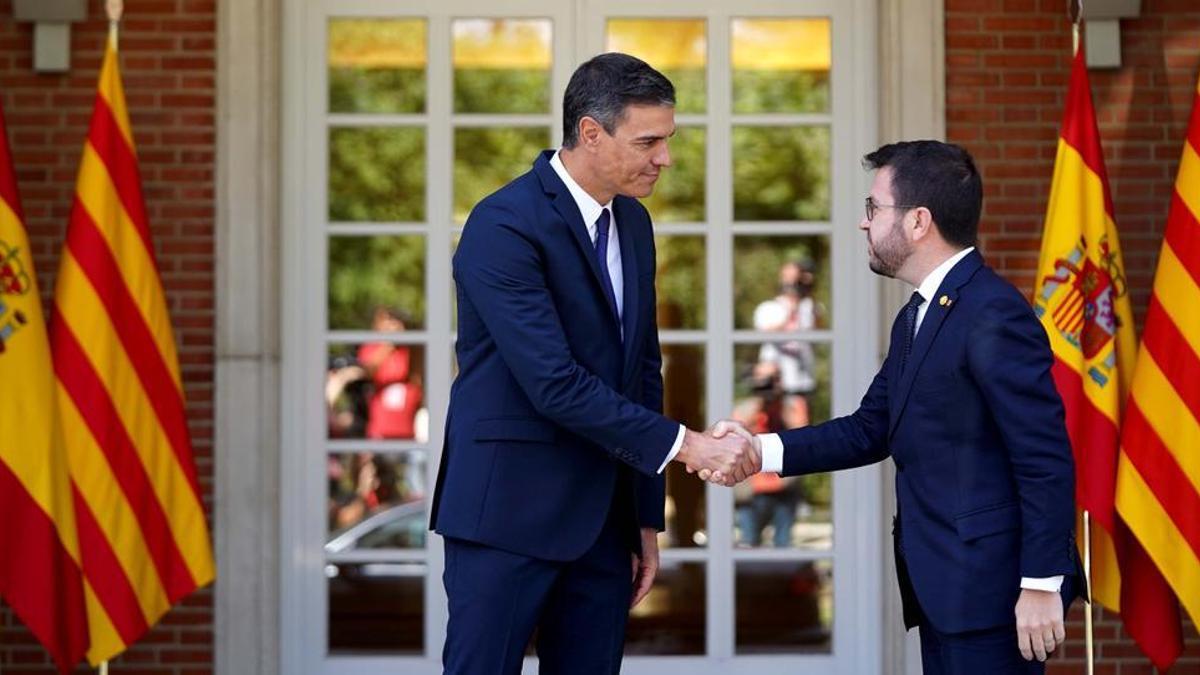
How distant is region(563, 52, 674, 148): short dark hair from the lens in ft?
11.8

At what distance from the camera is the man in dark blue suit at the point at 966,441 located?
3.24 meters

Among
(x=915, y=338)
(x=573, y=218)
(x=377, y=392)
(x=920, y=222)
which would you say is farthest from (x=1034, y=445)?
(x=377, y=392)

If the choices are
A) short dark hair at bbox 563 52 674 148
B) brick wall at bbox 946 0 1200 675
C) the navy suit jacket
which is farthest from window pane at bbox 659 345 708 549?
short dark hair at bbox 563 52 674 148

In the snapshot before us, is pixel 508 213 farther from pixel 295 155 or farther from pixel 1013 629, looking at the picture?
pixel 295 155

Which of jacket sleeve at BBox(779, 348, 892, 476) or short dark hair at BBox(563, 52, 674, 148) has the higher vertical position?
short dark hair at BBox(563, 52, 674, 148)

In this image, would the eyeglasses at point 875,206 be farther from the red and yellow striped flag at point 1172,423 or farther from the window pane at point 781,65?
the window pane at point 781,65

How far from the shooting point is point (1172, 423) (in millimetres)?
5199

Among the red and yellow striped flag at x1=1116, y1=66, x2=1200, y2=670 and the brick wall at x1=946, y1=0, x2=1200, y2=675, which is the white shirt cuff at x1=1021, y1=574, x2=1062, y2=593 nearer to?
the red and yellow striped flag at x1=1116, y1=66, x2=1200, y2=670

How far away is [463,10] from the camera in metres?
6.11

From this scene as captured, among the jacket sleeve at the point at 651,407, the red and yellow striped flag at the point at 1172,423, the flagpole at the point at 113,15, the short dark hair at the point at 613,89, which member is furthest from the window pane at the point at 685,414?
the short dark hair at the point at 613,89

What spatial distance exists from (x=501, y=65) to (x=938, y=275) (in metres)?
2.89

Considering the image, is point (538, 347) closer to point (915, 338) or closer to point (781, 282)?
point (915, 338)

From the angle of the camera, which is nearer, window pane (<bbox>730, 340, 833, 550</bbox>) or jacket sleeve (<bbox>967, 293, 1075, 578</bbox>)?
jacket sleeve (<bbox>967, 293, 1075, 578</bbox>)

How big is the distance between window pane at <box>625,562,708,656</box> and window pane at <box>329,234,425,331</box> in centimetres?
121
